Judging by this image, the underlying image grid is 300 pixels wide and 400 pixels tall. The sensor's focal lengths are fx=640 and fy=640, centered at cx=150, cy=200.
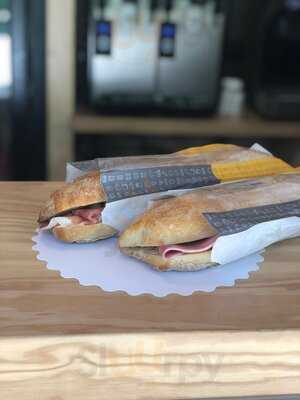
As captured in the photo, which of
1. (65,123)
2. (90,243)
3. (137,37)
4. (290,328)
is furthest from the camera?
(65,123)

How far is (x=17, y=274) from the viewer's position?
2.05 feet

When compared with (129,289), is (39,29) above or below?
above

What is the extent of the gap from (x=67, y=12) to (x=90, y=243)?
4.29ft

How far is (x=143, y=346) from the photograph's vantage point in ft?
1.73

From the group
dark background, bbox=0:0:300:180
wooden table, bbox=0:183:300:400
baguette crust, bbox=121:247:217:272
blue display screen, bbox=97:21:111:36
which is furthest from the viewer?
dark background, bbox=0:0:300:180

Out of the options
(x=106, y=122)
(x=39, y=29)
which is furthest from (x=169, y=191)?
(x=39, y=29)

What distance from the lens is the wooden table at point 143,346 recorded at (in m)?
0.53

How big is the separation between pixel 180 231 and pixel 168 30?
1.29 m

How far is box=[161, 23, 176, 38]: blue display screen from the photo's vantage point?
5.93ft

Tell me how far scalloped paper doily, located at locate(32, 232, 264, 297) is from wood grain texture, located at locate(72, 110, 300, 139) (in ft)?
3.97

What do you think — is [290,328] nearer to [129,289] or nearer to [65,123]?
[129,289]

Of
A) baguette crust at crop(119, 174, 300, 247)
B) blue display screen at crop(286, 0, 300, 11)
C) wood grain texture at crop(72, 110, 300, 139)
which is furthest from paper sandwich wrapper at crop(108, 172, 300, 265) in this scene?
blue display screen at crop(286, 0, 300, 11)

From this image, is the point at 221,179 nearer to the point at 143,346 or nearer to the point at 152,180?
the point at 152,180

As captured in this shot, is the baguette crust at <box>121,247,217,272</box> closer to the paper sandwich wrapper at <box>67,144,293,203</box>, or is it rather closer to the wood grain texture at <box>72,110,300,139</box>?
the paper sandwich wrapper at <box>67,144,293,203</box>
